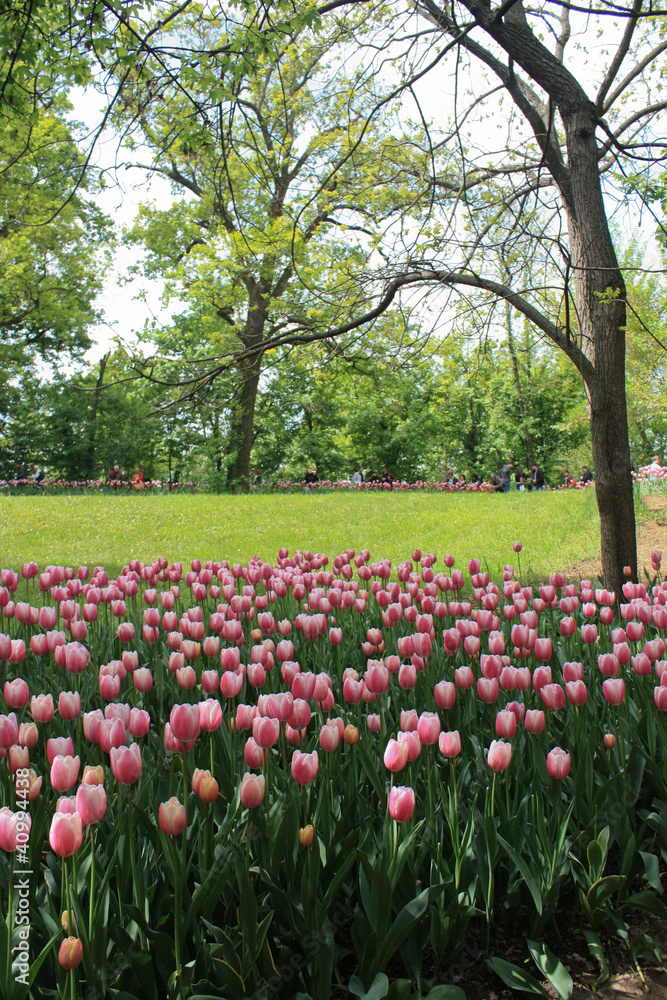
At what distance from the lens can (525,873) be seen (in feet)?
6.46

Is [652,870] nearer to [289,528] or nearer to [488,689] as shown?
[488,689]

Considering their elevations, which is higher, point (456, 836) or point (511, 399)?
point (511, 399)

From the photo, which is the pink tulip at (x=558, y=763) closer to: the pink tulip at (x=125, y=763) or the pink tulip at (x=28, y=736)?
the pink tulip at (x=125, y=763)

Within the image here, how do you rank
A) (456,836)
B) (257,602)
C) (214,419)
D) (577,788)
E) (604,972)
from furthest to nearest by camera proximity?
1. (214,419)
2. (257,602)
3. (577,788)
4. (456,836)
5. (604,972)

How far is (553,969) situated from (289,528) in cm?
1124

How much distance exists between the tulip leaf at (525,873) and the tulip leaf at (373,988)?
0.50 metres

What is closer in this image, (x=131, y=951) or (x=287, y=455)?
(x=131, y=951)

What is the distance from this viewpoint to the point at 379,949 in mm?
1734

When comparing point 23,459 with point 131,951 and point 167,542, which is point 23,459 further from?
point 131,951

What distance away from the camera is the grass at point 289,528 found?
10.4 metres

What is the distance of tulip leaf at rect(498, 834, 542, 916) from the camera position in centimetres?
194

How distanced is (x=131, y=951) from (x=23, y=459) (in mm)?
33145

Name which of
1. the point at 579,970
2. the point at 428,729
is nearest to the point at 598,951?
the point at 579,970

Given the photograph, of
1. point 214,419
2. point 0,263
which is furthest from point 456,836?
point 214,419
